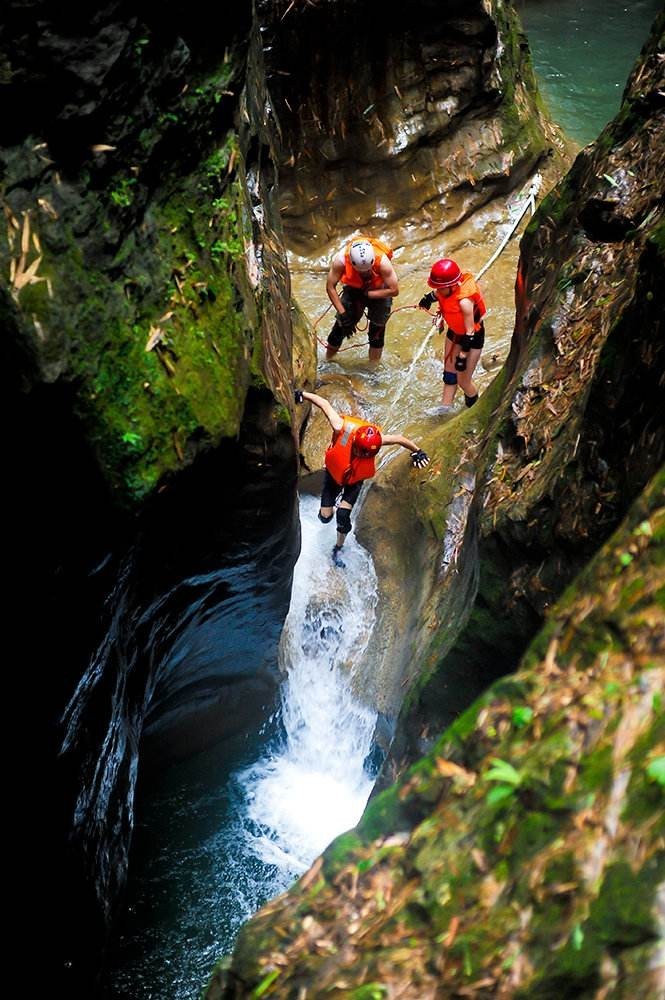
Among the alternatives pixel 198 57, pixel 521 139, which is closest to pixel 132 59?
pixel 198 57

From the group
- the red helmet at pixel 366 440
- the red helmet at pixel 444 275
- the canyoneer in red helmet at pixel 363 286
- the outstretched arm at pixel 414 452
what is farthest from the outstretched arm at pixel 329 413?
the red helmet at pixel 444 275

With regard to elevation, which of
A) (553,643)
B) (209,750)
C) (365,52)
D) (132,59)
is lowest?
(209,750)

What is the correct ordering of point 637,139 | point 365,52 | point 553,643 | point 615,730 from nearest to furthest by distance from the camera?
1. point 615,730
2. point 553,643
3. point 637,139
4. point 365,52

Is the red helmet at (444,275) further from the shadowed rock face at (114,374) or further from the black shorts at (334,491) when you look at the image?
the shadowed rock face at (114,374)

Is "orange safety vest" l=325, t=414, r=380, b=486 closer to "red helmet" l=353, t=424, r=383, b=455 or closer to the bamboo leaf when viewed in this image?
"red helmet" l=353, t=424, r=383, b=455

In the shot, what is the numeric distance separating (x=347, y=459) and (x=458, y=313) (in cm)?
175

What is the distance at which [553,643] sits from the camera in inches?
106

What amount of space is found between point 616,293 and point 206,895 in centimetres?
563

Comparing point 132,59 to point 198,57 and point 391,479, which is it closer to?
point 198,57

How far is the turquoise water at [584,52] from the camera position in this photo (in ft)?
51.9

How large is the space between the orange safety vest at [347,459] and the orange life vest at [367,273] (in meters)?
1.62

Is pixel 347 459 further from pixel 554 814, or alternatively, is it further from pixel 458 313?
pixel 554 814

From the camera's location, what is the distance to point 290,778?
854cm

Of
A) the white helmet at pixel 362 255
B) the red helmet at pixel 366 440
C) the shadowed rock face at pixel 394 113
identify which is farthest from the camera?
the shadowed rock face at pixel 394 113
